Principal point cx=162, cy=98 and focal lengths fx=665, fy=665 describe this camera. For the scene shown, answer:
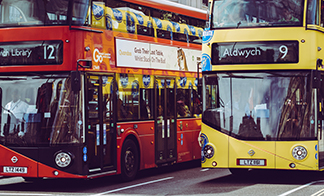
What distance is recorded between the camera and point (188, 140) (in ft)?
59.8

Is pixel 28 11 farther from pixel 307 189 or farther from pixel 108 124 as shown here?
pixel 307 189

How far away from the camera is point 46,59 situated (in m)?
13.3

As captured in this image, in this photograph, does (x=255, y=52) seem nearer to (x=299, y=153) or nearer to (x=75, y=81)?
(x=299, y=153)

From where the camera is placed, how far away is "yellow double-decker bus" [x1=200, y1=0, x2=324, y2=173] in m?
13.7

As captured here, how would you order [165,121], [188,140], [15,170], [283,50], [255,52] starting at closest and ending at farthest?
[15,170] < [283,50] < [255,52] < [165,121] < [188,140]

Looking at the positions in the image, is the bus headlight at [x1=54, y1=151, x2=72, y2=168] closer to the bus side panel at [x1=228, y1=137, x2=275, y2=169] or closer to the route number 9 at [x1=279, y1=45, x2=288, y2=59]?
the bus side panel at [x1=228, y1=137, x2=275, y2=169]

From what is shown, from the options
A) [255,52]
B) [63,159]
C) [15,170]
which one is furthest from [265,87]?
[15,170]

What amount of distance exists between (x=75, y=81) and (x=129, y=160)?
2986 millimetres

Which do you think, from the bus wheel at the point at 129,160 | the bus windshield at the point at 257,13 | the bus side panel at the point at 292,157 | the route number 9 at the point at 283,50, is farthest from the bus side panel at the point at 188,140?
the route number 9 at the point at 283,50

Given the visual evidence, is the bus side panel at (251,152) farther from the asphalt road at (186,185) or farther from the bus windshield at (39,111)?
the bus windshield at (39,111)

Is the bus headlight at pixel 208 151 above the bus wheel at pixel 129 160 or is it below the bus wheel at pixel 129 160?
A: above

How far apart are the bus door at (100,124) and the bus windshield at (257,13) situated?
109 inches

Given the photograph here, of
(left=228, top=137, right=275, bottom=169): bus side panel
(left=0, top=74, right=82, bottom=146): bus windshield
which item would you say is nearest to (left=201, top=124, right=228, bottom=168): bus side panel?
(left=228, top=137, right=275, bottom=169): bus side panel

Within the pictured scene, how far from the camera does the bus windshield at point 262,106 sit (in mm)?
13672
